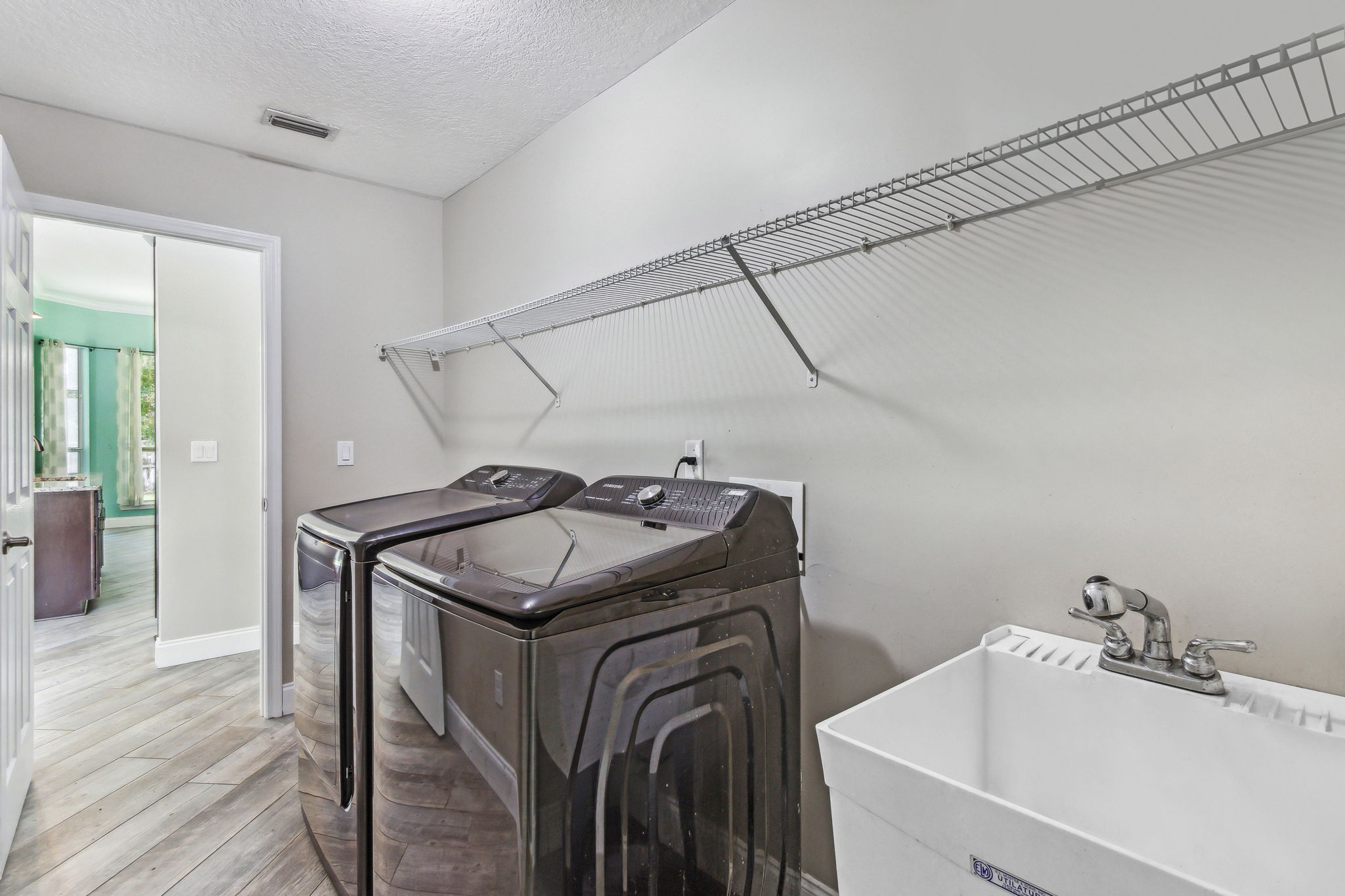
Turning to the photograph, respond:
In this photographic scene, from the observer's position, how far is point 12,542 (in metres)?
1.80

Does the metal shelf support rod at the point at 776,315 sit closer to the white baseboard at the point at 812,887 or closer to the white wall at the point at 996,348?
the white wall at the point at 996,348

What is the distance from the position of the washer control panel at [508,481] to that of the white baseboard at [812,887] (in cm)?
126

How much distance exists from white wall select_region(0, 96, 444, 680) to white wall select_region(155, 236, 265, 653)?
785mm

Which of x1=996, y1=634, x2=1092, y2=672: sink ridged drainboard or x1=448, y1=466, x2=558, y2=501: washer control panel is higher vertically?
x1=448, y1=466, x2=558, y2=501: washer control panel

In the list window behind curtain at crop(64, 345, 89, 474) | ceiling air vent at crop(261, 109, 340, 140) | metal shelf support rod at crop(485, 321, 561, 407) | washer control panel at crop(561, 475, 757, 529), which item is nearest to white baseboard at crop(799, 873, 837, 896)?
washer control panel at crop(561, 475, 757, 529)

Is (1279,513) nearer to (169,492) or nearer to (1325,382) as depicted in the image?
(1325,382)

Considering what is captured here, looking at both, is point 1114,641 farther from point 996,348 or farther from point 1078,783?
point 996,348

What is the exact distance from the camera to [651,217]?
2014mm

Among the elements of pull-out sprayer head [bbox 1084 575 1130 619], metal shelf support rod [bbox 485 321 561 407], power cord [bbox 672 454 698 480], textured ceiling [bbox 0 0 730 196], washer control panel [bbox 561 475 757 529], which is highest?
textured ceiling [bbox 0 0 730 196]

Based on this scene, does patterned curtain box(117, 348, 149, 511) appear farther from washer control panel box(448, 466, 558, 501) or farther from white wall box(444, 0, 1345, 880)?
white wall box(444, 0, 1345, 880)

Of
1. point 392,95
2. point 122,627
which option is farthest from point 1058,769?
point 122,627

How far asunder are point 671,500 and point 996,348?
774 millimetres

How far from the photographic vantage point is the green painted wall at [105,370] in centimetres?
703

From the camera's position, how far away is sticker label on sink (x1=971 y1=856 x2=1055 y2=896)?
663 millimetres
